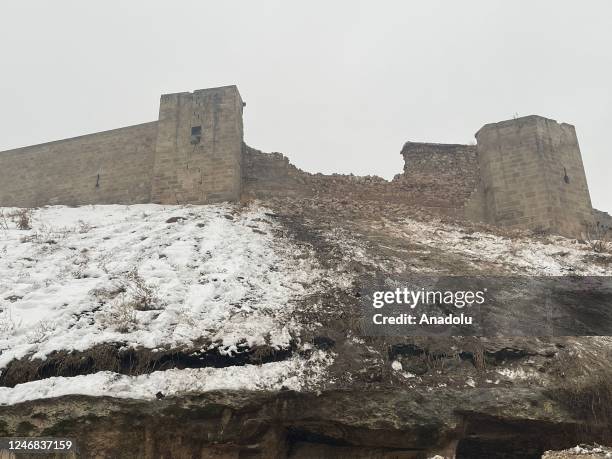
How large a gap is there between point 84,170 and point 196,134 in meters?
3.51

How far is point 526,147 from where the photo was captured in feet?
46.4

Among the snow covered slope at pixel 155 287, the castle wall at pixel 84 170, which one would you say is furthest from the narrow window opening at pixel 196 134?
the snow covered slope at pixel 155 287

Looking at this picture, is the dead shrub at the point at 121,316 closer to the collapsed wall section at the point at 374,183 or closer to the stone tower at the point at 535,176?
the collapsed wall section at the point at 374,183

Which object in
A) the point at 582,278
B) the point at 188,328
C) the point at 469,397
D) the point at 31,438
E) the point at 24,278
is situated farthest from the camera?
the point at 582,278

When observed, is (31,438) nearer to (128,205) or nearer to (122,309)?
(122,309)

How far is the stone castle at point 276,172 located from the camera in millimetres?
13258

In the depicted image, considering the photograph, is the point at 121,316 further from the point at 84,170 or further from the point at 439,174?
the point at 439,174

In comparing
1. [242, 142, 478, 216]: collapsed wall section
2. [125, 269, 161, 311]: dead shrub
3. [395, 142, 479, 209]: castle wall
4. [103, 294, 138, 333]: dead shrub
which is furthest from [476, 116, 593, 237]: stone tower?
[103, 294, 138, 333]: dead shrub

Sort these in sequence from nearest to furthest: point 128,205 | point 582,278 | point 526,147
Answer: point 582,278 < point 128,205 < point 526,147

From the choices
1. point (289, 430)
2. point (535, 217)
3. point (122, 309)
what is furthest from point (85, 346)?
point (535, 217)

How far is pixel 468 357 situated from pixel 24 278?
6.54 meters

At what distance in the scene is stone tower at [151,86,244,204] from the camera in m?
12.9

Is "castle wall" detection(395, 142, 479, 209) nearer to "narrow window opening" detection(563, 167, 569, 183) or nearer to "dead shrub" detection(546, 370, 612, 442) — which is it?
"narrow window opening" detection(563, 167, 569, 183)

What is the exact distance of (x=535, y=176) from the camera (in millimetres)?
13797
